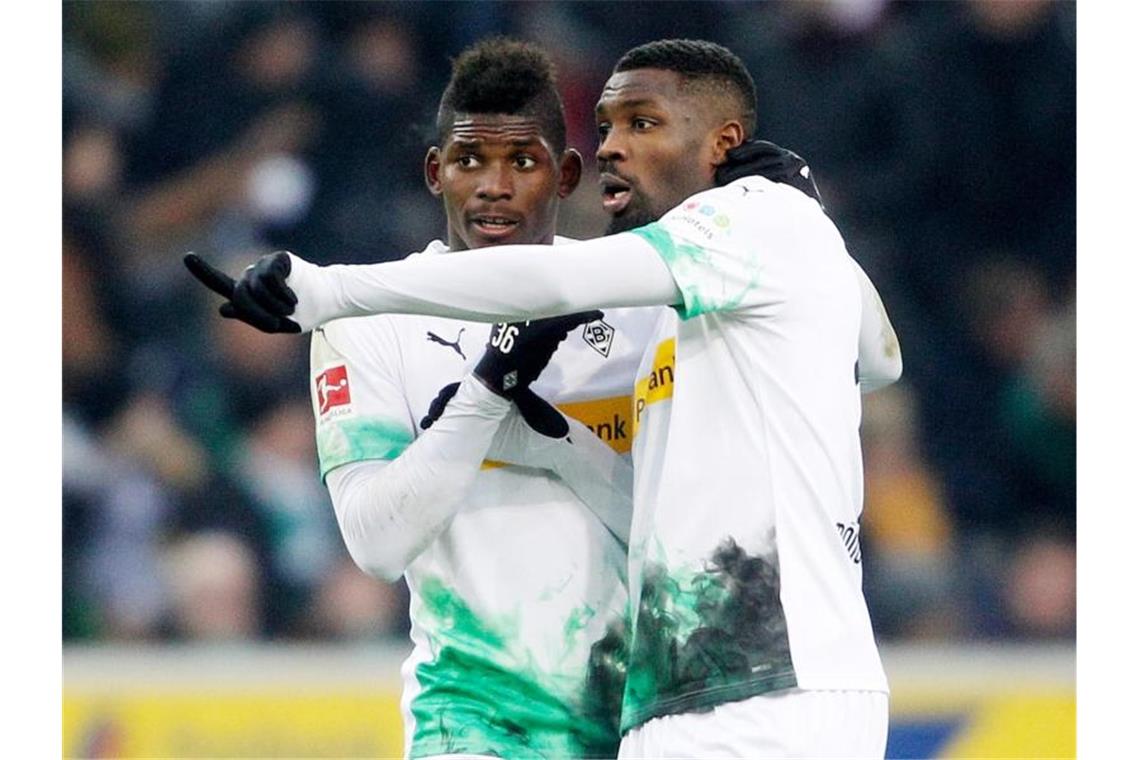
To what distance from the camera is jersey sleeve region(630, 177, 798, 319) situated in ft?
9.14

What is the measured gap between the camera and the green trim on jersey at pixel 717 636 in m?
2.79

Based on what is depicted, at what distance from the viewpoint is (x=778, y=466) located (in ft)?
9.27

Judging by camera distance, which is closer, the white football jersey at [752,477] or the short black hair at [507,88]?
the white football jersey at [752,477]

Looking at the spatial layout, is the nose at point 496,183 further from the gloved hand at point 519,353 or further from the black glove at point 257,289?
the black glove at point 257,289

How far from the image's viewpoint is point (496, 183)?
346 centimetres

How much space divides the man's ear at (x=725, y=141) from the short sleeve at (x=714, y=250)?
243 millimetres

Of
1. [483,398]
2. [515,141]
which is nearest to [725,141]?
[515,141]

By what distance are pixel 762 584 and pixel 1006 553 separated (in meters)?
5.04

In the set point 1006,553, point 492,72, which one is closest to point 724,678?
point 492,72

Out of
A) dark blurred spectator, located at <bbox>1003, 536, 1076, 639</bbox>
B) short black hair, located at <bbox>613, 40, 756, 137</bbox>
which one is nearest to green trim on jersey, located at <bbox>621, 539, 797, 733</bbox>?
short black hair, located at <bbox>613, 40, 756, 137</bbox>

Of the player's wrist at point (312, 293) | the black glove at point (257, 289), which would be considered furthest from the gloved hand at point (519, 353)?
the black glove at point (257, 289)

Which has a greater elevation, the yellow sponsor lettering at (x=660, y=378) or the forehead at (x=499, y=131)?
the forehead at (x=499, y=131)

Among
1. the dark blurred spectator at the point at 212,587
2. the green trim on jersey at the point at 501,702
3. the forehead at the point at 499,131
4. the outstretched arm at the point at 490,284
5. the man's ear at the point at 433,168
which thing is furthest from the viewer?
the dark blurred spectator at the point at 212,587

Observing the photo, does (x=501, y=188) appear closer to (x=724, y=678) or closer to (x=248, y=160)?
(x=724, y=678)
